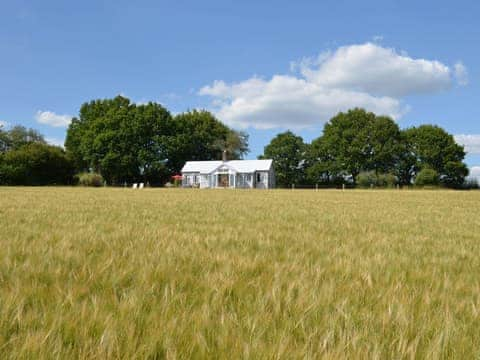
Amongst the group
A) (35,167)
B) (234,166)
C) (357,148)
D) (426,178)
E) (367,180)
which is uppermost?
(357,148)

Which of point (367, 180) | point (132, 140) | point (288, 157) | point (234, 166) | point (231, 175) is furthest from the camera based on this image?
point (288, 157)

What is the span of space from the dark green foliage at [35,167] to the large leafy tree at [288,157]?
40.1 m

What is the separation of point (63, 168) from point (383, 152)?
57.0 metres

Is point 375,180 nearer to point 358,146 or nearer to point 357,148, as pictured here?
point 357,148

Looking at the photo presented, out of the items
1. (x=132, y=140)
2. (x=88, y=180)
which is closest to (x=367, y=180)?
(x=132, y=140)

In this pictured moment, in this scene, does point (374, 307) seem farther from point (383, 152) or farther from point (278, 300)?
point (383, 152)

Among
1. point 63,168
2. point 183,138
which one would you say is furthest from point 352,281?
point 183,138

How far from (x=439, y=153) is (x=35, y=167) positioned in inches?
2815

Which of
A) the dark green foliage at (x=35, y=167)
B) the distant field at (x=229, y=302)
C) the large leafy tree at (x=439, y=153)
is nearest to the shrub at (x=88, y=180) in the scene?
the dark green foliage at (x=35, y=167)

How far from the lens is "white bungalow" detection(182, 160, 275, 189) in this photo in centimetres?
6419

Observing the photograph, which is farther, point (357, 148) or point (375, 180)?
point (357, 148)

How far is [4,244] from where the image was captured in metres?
3.37

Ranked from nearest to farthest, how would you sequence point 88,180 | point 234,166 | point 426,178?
point 88,180
point 426,178
point 234,166

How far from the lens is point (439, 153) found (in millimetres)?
65875
